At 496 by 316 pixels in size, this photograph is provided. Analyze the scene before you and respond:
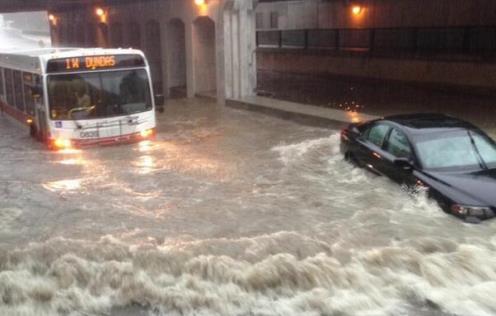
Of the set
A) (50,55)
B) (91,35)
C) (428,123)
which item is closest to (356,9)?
(91,35)

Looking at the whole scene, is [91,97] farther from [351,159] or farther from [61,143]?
[351,159]

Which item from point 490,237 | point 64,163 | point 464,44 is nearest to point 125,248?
point 490,237

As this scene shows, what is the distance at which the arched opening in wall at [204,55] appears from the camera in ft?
83.0

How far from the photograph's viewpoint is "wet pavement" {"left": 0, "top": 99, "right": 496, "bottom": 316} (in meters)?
7.00

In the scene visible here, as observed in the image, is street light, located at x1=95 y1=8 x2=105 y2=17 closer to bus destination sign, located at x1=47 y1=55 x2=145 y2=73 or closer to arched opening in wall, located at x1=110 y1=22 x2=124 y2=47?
arched opening in wall, located at x1=110 y1=22 x2=124 y2=47

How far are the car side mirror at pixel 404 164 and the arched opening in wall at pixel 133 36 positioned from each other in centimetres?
2441

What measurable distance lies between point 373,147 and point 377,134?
0.24m

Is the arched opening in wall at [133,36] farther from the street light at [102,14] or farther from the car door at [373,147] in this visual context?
the car door at [373,147]

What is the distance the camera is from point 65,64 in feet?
46.6

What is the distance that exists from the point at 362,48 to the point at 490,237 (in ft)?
80.3

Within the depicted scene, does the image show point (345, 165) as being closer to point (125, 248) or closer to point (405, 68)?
point (125, 248)

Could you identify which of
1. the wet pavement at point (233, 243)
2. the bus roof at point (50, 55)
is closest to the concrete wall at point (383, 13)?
the wet pavement at point (233, 243)

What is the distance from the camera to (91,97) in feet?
47.0

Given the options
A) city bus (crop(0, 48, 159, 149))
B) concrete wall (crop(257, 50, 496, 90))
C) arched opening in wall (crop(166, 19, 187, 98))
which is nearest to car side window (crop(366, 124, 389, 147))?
city bus (crop(0, 48, 159, 149))
